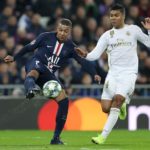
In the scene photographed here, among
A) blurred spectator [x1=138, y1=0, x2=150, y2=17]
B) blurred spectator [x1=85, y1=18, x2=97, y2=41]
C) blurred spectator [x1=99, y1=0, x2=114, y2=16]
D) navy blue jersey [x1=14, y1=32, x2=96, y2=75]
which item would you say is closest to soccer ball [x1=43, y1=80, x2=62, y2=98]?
navy blue jersey [x1=14, y1=32, x2=96, y2=75]

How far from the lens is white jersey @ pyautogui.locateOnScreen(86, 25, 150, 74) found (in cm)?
1288

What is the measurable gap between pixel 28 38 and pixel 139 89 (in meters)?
3.13

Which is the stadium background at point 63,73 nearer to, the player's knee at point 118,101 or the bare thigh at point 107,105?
the bare thigh at point 107,105

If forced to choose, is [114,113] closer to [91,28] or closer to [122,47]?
[122,47]

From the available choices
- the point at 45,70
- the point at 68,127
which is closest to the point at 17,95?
the point at 68,127

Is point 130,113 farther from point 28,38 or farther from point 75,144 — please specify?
point 75,144

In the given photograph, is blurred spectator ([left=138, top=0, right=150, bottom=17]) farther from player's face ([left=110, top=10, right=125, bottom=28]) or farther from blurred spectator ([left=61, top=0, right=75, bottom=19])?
player's face ([left=110, top=10, right=125, bottom=28])

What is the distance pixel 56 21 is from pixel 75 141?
6963mm

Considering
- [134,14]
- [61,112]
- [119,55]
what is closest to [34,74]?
[61,112]

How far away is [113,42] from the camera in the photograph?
1290cm

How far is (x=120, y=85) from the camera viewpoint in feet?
41.9

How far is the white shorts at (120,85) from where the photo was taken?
1273cm

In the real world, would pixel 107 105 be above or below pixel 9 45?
below

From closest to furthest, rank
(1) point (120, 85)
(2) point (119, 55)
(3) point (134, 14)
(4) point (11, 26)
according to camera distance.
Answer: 1. (1) point (120, 85)
2. (2) point (119, 55)
3. (4) point (11, 26)
4. (3) point (134, 14)
